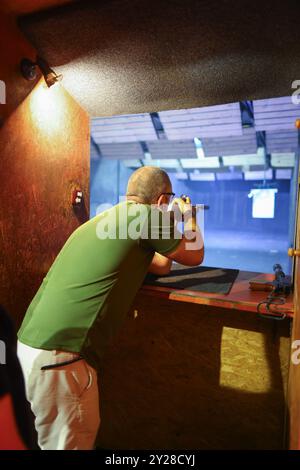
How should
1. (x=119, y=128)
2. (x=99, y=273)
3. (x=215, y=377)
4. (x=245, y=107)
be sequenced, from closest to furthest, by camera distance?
(x=99, y=273), (x=215, y=377), (x=245, y=107), (x=119, y=128)

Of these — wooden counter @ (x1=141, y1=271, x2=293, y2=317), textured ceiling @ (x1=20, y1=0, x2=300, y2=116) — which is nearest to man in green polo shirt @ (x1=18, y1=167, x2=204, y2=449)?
wooden counter @ (x1=141, y1=271, x2=293, y2=317)

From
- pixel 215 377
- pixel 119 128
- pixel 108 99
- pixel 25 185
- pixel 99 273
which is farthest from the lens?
pixel 119 128

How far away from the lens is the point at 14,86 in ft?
4.69

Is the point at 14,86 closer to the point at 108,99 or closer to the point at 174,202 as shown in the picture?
the point at 108,99

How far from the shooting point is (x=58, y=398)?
1.08 meters

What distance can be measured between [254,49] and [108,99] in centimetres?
91

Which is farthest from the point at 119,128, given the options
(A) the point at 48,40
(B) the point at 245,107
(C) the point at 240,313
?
(C) the point at 240,313

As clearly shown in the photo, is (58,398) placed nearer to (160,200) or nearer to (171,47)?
(160,200)

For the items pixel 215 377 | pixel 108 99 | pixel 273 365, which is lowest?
pixel 215 377

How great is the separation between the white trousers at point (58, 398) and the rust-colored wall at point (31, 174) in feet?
1.68

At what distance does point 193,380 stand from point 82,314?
0.96m

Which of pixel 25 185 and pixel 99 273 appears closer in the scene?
pixel 99 273

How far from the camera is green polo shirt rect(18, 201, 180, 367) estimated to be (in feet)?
3.60

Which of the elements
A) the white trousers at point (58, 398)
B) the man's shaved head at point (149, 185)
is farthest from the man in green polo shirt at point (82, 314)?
the man's shaved head at point (149, 185)
